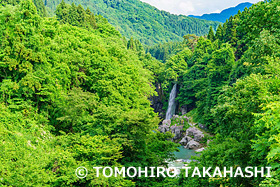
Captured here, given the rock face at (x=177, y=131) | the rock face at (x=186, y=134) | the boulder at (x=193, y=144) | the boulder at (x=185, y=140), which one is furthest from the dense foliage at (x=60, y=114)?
the rock face at (x=177, y=131)

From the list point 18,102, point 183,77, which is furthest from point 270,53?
point 183,77

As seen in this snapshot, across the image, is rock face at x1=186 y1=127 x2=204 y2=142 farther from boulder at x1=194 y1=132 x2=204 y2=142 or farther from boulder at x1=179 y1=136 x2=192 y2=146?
boulder at x1=179 y1=136 x2=192 y2=146

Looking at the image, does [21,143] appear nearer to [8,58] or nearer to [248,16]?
[8,58]

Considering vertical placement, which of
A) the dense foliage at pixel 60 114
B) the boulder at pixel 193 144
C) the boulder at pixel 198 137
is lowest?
the boulder at pixel 193 144

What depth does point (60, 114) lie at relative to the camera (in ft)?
58.5

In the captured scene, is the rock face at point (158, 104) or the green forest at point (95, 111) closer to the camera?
the green forest at point (95, 111)

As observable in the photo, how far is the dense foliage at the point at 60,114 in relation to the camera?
11828 millimetres

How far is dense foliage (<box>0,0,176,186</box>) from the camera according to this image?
11.8 metres

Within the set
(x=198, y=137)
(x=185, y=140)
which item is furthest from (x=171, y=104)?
(x=198, y=137)

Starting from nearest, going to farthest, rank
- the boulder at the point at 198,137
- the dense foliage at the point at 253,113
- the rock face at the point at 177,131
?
the dense foliage at the point at 253,113
the boulder at the point at 198,137
the rock face at the point at 177,131

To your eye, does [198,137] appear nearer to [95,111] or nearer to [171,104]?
[171,104]

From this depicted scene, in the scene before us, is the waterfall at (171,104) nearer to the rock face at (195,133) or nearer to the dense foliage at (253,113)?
the rock face at (195,133)

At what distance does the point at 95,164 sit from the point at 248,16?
12.3m

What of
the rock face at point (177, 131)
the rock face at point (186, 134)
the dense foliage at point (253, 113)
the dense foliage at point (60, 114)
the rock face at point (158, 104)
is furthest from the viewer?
the rock face at point (158, 104)
